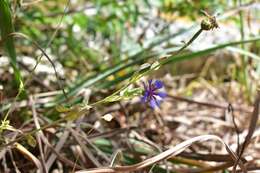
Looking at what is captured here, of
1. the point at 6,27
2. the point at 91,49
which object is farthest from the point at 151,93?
the point at 91,49

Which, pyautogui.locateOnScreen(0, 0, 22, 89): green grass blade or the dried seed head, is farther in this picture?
pyautogui.locateOnScreen(0, 0, 22, 89): green grass blade

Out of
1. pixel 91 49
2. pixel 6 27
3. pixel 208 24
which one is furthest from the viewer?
pixel 91 49

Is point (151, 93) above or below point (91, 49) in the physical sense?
Result: below

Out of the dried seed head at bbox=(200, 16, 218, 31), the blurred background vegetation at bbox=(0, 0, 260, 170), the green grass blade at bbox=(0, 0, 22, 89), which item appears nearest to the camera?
the dried seed head at bbox=(200, 16, 218, 31)

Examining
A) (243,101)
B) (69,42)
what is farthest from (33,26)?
(243,101)

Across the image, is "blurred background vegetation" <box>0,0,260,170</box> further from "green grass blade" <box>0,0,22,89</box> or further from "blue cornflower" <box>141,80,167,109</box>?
"blue cornflower" <box>141,80,167,109</box>

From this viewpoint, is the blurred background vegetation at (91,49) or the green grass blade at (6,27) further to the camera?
the blurred background vegetation at (91,49)

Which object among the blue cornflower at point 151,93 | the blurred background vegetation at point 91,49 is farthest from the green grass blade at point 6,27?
the blue cornflower at point 151,93

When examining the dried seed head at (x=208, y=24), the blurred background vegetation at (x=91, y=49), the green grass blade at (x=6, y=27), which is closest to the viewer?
the dried seed head at (x=208, y=24)

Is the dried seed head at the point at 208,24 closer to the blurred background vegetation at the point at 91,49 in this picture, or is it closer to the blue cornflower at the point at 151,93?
the blue cornflower at the point at 151,93

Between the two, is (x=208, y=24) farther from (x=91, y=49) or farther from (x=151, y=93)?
(x=91, y=49)

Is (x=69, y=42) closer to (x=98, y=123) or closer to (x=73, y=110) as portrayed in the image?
(x=98, y=123)

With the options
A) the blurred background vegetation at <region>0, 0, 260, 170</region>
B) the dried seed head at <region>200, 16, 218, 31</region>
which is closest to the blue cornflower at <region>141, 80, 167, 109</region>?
the dried seed head at <region>200, 16, 218, 31</region>
